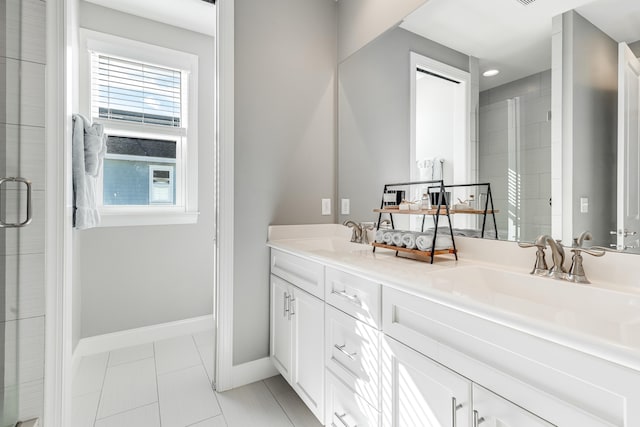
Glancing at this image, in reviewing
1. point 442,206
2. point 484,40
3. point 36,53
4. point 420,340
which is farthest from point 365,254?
point 36,53

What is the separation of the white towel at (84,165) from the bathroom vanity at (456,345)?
1.23 metres

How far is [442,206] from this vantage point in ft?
4.74

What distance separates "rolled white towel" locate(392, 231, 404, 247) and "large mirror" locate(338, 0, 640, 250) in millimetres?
273

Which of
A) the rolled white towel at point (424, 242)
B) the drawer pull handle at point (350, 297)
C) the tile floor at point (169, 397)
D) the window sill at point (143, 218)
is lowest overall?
the tile floor at point (169, 397)

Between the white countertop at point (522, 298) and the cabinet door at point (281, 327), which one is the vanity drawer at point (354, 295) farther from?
the cabinet door at point (281, 327)

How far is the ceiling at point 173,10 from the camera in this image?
226 centimetres

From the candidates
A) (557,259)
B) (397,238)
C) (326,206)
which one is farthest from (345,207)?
(557,259)

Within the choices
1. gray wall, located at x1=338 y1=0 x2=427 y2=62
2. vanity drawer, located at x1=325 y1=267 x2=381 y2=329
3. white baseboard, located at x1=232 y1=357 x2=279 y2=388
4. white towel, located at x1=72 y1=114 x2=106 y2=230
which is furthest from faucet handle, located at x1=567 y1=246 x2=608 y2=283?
white towel, located at x1=72 y1=114 x2=106 y2=230

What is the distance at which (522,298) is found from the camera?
104cm

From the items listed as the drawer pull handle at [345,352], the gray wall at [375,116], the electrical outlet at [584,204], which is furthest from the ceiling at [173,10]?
the electrical outlet at [584,204]

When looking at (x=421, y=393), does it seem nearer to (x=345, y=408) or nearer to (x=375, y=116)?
(x=345, y=408)

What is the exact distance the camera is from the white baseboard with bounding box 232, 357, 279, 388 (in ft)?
6.19

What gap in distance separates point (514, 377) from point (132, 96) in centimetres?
297

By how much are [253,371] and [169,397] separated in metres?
0.48
